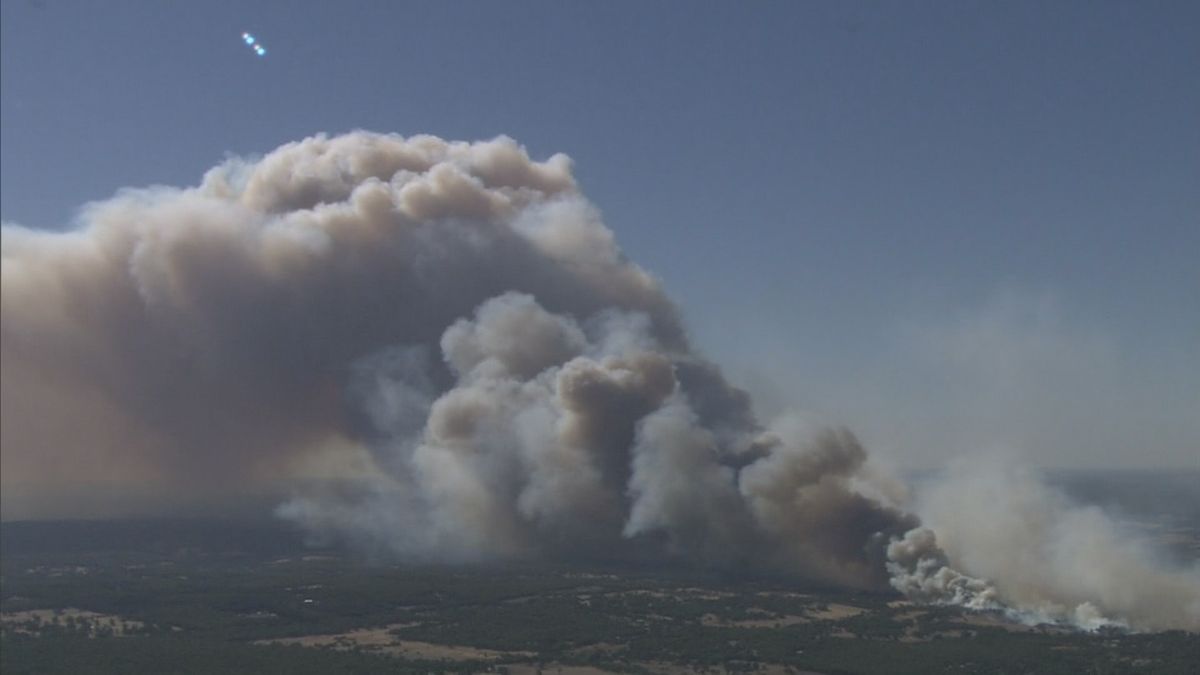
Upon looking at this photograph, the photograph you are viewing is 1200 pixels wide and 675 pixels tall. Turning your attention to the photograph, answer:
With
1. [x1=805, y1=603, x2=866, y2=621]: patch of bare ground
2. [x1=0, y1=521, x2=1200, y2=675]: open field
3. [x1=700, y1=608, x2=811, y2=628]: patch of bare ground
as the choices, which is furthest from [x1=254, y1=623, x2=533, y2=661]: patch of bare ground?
[x1=805, y1=603, x2=866, y2=621]: patch of bare ground

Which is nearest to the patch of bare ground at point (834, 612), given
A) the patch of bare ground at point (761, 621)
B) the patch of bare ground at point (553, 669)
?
the patch of bare ground at point (761, 621)

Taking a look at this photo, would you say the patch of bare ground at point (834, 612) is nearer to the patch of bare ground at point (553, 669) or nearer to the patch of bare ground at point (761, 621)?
the patch of bare ground at point (761, 621)

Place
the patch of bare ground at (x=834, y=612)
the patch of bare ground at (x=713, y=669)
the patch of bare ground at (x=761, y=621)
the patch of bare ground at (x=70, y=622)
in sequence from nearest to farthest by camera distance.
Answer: the patch of bare ground at (x=713, y=669) < the patch of bare ground at (x=70, y=622) < the patch of bare ground at (x=761, y=621) < the patch of bare ground at (x=834, y=612)

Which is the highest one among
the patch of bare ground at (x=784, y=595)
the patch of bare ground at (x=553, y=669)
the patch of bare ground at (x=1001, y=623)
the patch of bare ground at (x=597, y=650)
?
the patch of bare ground at (x=784, y=595)

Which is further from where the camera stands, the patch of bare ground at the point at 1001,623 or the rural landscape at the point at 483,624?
the patch of bare ground at the point at 1001,623

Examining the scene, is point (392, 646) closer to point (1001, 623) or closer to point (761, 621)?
point (761, 621)

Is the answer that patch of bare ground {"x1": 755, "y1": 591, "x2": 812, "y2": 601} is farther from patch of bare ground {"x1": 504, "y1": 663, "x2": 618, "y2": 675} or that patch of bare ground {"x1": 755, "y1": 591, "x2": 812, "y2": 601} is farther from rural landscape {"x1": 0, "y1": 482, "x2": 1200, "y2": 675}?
patch of bare ground {"x1": 504, "y1": 663, "x2": 618, "y2": 675}

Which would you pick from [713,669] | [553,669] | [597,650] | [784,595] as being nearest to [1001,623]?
[784,595]
